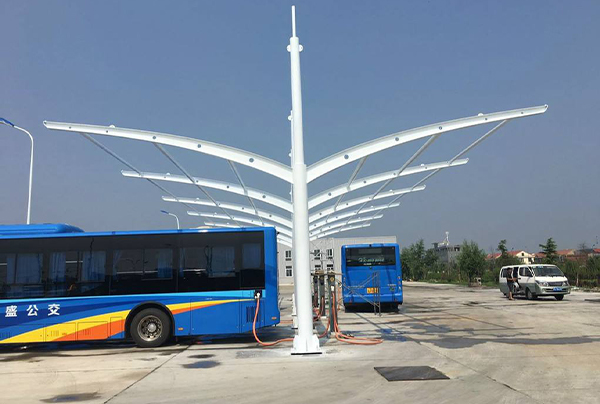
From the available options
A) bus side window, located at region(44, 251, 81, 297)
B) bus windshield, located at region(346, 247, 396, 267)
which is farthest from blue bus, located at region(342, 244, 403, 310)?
bus side window, located at region(44, 251, 81, 297)

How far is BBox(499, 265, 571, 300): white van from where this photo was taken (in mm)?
25656

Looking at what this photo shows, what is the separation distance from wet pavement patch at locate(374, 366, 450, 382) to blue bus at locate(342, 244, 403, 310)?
12.1 m

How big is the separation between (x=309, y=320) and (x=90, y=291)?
5.70 m

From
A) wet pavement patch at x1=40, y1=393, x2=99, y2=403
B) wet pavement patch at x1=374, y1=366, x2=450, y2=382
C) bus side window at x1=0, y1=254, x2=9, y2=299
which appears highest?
bus side window at x1=0, y1=254, x2=9, y2=299

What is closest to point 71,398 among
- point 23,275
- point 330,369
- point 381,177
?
point 330,369

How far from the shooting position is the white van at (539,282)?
25656 millimetres

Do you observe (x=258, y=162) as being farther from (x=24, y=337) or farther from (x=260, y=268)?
(x=24, y=337)

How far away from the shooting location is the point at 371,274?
70.9 feet

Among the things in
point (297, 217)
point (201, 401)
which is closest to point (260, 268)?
point (297, 217)

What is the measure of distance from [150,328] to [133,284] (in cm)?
117

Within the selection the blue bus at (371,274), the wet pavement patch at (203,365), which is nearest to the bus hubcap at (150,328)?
the wet pavement patch at (203,365)

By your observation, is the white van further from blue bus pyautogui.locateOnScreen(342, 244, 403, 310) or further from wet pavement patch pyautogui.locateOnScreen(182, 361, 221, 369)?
wet pavement patch pyautogui.locateOnScreen(182, 361, 221, 369)

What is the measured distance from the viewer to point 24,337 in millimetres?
12523

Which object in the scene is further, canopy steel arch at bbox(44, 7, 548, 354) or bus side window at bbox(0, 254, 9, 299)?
bus side window at bbox(0, 254, 9, 299)
